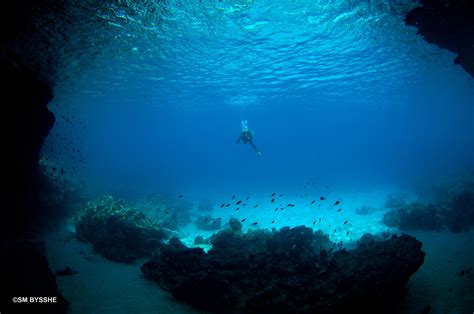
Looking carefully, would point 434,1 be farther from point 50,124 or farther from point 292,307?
point 50,124

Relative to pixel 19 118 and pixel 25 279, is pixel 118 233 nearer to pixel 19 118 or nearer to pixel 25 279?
pixel 19 118

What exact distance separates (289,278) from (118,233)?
8653mm

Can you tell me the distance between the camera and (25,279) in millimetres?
5992

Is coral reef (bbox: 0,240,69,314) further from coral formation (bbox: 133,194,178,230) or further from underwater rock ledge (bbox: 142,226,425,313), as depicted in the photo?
coral formation (bbox: 133,194,178,230)

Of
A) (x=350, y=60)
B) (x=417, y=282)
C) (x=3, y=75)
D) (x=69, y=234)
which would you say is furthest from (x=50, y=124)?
(x=350, y=60)

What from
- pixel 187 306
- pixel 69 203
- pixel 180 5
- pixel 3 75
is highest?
pixel 180 5

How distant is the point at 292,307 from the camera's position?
6117 mm

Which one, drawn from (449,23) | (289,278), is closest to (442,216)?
(449,23)

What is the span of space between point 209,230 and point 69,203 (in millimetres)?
10520

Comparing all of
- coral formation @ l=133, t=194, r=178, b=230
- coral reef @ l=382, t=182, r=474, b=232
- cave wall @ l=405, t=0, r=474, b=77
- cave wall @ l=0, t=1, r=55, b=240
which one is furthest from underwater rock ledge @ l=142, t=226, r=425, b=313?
coral formation @ l=133, t=194, r=178, b=230

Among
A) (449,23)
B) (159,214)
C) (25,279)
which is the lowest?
(25,279)

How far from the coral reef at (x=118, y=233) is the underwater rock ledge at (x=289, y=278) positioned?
2881mm

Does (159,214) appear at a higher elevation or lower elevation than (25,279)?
higher

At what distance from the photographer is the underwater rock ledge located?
6.14m
